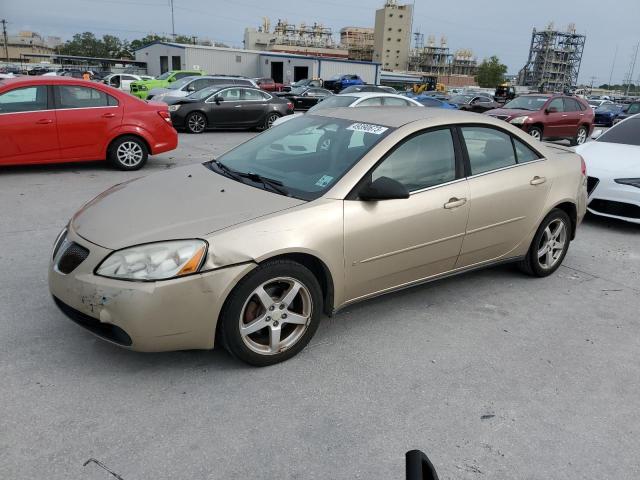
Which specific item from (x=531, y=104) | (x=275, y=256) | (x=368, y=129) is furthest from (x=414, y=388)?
→ (x=531, y=104)

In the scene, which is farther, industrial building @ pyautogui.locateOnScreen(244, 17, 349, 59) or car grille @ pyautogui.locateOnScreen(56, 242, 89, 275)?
industrial building @ pyautogui.locateOnScreen(244, 17, 349, 59)

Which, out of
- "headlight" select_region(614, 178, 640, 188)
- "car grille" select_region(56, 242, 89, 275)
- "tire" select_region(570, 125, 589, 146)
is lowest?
"tire" select_region(570, 125, 589, 146)

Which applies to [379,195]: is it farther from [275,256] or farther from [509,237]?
[509,237]

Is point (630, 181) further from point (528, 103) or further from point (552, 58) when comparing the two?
point (552, 58)

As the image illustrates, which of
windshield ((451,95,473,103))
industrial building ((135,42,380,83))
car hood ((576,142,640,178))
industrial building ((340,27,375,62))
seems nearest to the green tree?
industrial building ((340,27,375,62))

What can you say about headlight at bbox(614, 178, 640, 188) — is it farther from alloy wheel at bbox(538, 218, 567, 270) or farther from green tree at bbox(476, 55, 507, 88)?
green tree at bbox(476, 55, 507, 88)

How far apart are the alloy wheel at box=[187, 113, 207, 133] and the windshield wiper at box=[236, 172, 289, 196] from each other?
1164 centimetres

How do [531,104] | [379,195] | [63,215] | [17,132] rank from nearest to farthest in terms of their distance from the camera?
[379,195]
[63,215]
[17,132]
[531,104]

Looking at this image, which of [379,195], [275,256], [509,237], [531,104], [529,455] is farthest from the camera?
[531,104]

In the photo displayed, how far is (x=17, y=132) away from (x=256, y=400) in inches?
264

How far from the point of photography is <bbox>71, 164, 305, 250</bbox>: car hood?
296 cm

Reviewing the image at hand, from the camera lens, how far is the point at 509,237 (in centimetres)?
436

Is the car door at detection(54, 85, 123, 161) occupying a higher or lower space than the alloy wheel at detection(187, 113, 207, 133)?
higher

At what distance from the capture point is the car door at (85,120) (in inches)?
314
